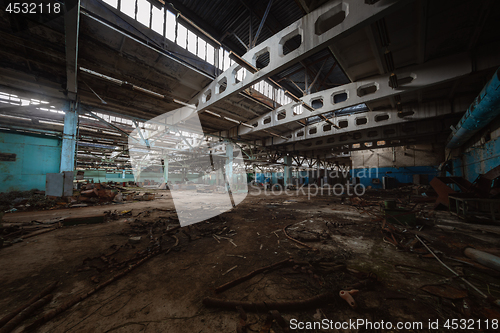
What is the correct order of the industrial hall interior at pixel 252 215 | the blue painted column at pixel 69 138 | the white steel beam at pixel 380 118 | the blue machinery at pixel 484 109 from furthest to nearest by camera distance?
the white steel beam at pixel 380 118 → the blue painted column at pixel 69 138 → the blue machinery at pixel 484 109 → the industrial hall interior at pixel 252 215

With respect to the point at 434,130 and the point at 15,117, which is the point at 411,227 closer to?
the point at 434,130

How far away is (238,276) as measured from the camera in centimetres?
237

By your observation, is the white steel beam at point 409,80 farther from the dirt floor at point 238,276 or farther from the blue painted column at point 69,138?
the blue painted column at point 69,138

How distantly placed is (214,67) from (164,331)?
829cm

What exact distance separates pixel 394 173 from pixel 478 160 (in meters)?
10.8

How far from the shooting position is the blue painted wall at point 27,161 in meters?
7.90

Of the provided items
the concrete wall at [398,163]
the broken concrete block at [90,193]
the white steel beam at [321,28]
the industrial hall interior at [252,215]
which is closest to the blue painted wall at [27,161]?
the industrial hall interior at [252,215]

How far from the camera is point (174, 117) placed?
35.2ft

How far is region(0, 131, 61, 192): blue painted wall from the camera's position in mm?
7902

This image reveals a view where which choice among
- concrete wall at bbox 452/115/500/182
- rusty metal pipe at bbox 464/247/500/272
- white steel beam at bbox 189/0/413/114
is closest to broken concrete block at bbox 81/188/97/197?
white steel beam at bbox 189/0/413/114

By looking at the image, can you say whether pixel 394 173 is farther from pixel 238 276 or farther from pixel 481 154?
pixel 238 276

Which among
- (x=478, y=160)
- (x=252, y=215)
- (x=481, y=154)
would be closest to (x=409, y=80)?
(x=481, y=154)

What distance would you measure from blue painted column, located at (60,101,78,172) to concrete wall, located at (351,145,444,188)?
24.5 metres

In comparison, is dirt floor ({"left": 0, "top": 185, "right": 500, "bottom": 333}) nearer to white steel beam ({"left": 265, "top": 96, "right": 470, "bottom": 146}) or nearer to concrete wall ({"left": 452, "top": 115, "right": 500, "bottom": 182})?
concrete wall ({"left": 452, "top": 115, "right": 500, "bottom": 182})
